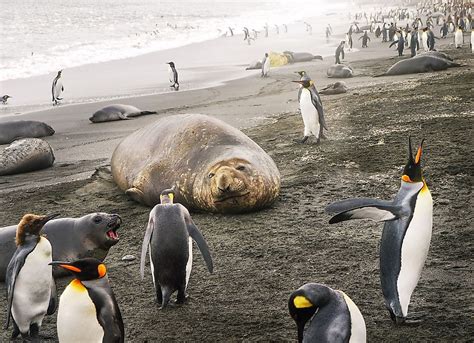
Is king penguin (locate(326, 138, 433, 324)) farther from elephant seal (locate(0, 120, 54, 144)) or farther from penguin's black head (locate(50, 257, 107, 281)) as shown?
elephant seal (locate(0, 120, 54, 144))

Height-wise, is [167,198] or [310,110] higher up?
[167,198]

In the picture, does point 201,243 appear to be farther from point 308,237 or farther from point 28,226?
point 308,237

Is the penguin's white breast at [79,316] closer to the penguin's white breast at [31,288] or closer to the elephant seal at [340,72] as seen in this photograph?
the penguin's white breast at [31,288]

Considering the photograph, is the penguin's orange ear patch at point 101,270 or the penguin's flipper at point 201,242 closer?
the penguin's orange ear patch at point 101,270

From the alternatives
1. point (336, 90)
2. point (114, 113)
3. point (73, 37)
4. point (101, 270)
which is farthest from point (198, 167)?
point (73, 37)

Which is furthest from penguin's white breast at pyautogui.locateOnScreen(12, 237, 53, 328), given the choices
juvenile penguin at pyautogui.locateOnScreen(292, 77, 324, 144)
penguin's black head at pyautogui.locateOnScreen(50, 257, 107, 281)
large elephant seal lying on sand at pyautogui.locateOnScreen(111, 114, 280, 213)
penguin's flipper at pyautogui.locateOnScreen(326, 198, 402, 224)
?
juvenile penguin at pyautogui.locateOnScreen(292, 77, 324, 144)

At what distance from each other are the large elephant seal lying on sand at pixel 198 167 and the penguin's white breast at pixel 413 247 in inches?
98.2

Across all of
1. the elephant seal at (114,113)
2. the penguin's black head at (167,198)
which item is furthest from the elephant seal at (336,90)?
the penguin's black head at (167,198)

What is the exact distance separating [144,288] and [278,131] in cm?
570

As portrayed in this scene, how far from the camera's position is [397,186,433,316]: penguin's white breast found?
3660 millimetres

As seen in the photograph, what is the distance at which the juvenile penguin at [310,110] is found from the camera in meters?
8.82

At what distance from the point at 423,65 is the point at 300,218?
11204 millimetres

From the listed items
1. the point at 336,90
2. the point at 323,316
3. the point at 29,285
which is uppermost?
the point at 323,316

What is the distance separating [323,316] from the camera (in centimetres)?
281
